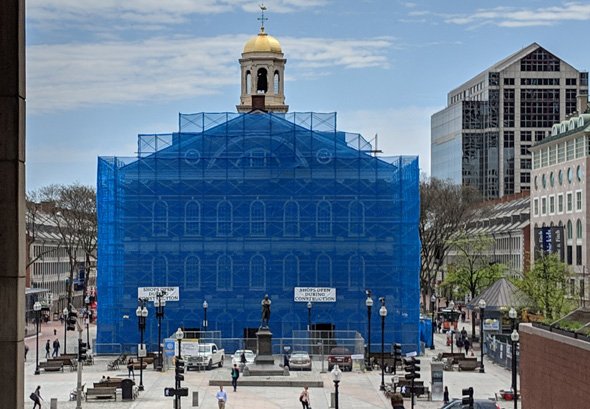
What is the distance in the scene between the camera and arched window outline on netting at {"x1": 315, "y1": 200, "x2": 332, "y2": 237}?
3051 inches

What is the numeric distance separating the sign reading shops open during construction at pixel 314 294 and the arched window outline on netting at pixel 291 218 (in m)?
3.53

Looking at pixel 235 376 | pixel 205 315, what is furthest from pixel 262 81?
pixel 235 376

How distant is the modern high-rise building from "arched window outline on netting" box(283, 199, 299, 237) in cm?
10827

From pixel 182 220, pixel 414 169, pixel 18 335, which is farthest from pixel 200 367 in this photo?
pixel 18 335

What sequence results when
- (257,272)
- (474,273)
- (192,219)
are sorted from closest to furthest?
(192,219)
(257,272)
(474,273)

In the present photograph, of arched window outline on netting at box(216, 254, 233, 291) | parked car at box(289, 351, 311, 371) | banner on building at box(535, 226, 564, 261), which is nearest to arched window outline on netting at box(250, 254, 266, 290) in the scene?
arched window outline on netting at box(216, 254, 233, 291)

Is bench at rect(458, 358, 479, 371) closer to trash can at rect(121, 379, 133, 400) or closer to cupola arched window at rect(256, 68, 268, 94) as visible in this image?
trash can at rect(121, 379, 133, 400)

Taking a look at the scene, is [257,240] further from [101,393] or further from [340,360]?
[101,393]

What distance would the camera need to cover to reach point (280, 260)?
77812mm

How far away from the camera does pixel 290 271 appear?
255 ft

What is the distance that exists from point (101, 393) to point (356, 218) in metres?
27.8

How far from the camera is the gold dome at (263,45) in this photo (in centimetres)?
11450

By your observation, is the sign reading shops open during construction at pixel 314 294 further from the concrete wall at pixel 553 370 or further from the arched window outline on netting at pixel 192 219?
the concrete wall at pixel 553 370

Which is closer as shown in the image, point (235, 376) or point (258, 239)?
point (235, 376)
